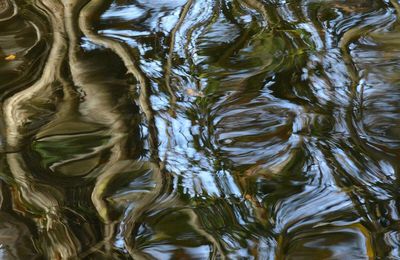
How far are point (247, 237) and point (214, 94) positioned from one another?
0.90 metres

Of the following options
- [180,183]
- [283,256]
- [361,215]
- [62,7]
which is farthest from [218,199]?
[62,7]

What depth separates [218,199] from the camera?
2.23m

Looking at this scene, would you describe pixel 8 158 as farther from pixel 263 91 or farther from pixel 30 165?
pixel 263 91

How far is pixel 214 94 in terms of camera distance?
2760 millimetres

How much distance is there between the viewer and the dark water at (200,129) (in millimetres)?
2090

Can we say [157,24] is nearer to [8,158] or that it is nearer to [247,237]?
[8,158]

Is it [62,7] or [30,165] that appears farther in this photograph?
[62,7]

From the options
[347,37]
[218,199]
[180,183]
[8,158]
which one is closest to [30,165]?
[8,158]

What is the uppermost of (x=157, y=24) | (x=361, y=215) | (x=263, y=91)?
(x=157, y=24)

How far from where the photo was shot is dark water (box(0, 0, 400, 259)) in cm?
209

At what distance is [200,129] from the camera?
257 centimetres

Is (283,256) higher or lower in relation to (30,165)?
lower

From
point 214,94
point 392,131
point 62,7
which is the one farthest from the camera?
point 62,7

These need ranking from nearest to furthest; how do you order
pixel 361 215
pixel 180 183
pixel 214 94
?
pixel 361 215 → pixel 180 183 → pixel 214 94
